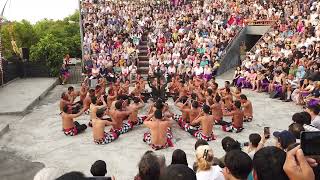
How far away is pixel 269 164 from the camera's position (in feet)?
13.4

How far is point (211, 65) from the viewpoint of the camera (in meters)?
21.2

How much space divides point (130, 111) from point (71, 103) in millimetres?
2841

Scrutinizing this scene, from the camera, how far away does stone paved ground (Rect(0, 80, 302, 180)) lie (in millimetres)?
9242

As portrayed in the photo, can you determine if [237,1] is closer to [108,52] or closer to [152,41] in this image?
[152,41]

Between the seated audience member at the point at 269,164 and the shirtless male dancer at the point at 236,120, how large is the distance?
6.99 m

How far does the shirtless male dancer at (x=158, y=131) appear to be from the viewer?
962 centimetres

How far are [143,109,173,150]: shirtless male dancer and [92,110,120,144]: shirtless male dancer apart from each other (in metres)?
1.13

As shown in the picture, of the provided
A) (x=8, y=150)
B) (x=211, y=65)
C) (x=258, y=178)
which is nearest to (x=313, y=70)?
(x=211, y=65)

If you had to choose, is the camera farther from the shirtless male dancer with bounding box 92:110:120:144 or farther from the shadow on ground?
the shirtless male dancer with bounding box 92:110:120:144

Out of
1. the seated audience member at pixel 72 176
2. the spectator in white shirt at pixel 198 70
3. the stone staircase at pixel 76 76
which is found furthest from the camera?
the stone staircase at pixel 76 76

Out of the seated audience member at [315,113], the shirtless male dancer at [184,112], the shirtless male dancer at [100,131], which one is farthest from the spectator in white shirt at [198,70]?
the seated audience member at [315,113]

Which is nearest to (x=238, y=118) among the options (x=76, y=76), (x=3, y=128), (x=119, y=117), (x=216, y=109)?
(x=216, y=109)

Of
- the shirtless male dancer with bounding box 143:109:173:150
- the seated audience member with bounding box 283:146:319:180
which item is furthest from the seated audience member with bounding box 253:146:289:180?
the shirtless male dancer with bounding box 143:109:173:150

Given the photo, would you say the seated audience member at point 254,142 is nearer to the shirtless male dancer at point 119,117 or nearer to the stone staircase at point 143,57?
the shirtless male dancer at point 119,117
